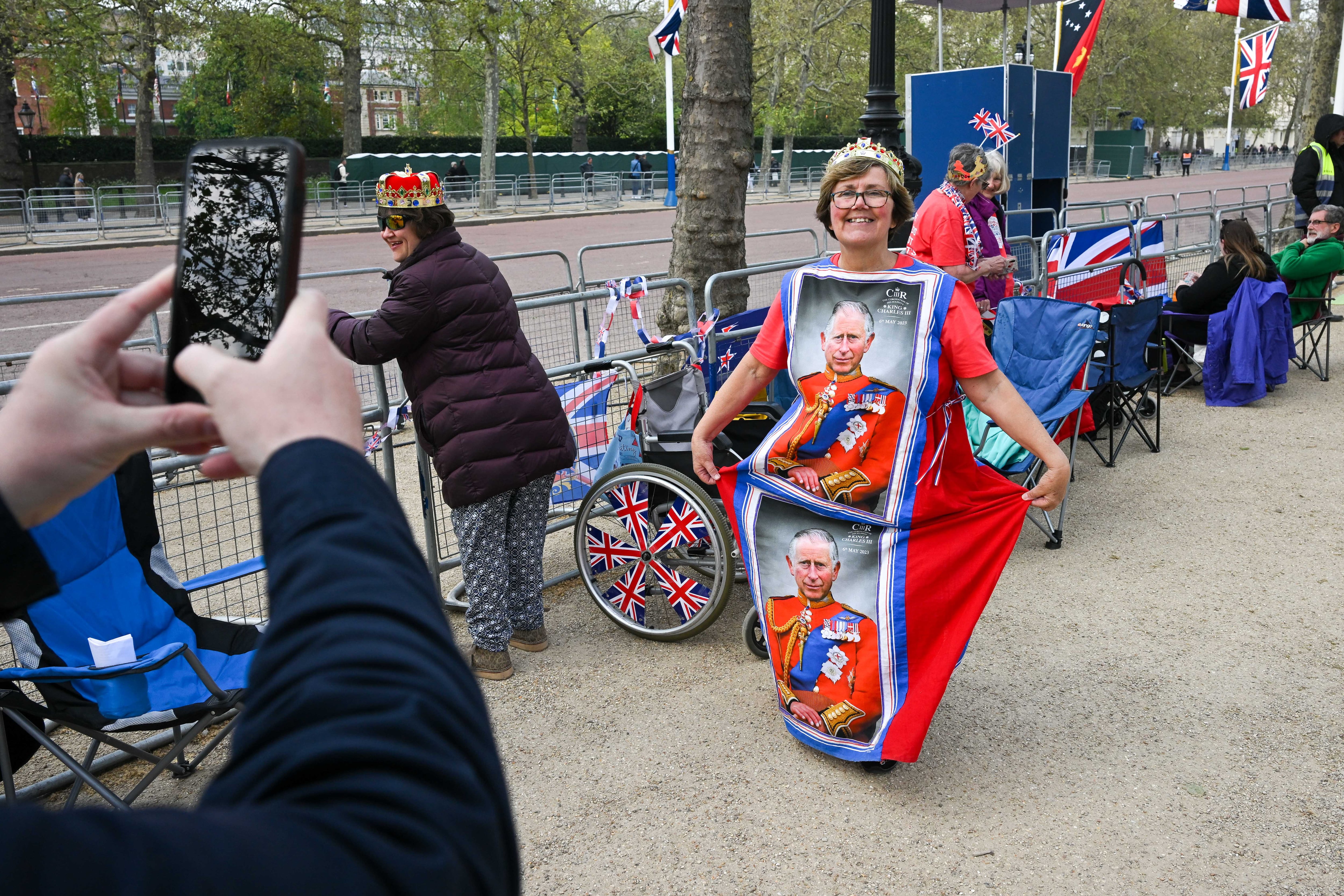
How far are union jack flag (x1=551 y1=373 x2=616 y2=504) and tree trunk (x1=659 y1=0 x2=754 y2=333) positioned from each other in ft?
8.39

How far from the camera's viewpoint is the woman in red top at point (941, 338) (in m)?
3.29

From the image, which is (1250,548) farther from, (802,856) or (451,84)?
(451,84)

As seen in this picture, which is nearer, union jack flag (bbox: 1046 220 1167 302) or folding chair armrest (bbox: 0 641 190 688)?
folding chair armrest (bbox: 0 641 190 688)

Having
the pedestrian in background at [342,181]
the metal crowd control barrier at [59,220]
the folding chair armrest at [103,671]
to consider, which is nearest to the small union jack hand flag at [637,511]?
the folding chair armrest at [103,671]

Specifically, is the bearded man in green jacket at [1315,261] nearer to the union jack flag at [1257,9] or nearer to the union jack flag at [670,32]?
the union jack flag at [1257,9]

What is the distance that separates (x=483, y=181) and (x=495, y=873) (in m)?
31.8

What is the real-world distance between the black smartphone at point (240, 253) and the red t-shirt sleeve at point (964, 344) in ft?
8.40

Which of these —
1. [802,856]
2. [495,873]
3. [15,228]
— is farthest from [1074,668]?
[15,228]

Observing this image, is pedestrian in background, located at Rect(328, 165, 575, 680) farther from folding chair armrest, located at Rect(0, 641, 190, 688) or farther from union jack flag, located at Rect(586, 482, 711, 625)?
folding chair armrest, located at Rect(0, 641, 190, 688)

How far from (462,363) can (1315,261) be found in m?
8.08

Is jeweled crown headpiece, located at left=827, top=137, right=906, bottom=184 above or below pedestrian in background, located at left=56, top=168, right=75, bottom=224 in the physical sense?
below

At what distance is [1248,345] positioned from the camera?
8.15 meters

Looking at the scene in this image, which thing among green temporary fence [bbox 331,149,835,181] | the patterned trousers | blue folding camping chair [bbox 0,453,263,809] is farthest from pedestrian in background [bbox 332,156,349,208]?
blue folding camping chair [bbox 0,453,263,809]

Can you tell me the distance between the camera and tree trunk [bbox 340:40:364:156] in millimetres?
30906
